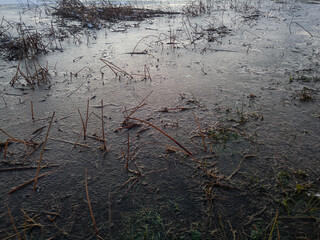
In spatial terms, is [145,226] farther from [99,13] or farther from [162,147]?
[99,13]

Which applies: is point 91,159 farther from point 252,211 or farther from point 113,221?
point 252,211

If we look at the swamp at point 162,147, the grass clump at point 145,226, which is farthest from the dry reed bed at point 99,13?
the grass clump at point 145,226

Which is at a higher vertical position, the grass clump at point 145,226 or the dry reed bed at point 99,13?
the dry reed bed at point 99,13

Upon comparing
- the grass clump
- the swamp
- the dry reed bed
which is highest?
the dry reed bed

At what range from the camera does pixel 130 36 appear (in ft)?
15.4

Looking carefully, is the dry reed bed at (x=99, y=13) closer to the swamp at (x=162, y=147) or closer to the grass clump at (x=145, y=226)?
the swamp at (x=162, y=147)

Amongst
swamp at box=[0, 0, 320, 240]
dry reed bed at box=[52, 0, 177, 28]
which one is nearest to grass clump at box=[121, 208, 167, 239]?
swamp at box=[0, 0, 320, 240]

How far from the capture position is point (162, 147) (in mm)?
1686

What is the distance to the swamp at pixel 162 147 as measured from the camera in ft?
3.88

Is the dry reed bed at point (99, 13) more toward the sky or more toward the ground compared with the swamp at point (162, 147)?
more toward the sky

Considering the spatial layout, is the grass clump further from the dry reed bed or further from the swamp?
the dry reed bed

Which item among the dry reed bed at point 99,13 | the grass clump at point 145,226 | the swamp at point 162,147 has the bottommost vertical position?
the grass clump at point 145,226

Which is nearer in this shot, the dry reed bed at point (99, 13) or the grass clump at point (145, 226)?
the grass clump at point (145, 226)

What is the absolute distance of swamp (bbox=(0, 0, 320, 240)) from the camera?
118 centimetres
